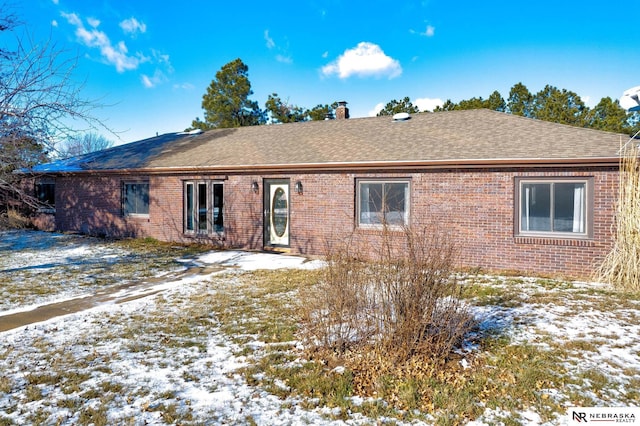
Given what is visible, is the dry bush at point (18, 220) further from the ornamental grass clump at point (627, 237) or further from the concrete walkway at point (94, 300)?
the ornamental grass clump at point (627, 237)

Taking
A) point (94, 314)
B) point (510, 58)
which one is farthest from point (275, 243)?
point (510, 58)

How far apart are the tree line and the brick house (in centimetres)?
1330

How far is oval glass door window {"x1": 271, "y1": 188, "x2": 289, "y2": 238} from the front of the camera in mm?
11641

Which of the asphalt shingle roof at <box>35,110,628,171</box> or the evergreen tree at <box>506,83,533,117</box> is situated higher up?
the evergreen tree at <box>506,83,533,117</box>

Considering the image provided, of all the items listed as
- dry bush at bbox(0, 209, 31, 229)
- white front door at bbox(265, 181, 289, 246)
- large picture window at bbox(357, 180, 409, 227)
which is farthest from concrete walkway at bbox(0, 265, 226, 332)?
dry bush at bbox(0, 209, 31, 229)

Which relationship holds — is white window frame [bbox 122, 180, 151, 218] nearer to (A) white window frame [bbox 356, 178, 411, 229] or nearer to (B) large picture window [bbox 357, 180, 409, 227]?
(A) white window frame [bbox 356, 178, 411, 229]

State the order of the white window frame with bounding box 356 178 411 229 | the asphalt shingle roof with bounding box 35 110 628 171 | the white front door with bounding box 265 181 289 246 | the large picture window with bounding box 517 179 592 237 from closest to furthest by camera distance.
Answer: the large picture window with bounding box 517 179 592 237 < the asphalt shingle roof with bounding box 35 110 628 171 < the white window frame with bounding box 356 178 411 229 < the white front door with bounding box 265 181 289 246

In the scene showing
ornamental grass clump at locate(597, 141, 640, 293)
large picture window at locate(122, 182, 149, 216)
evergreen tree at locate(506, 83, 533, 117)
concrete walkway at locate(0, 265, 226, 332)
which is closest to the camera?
concrete walkway at locate(0, 265, 226, 332)

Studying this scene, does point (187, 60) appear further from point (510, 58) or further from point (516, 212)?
point (516, 212)

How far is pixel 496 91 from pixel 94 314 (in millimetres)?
26811

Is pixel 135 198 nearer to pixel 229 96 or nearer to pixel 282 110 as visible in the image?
pixel 229 96

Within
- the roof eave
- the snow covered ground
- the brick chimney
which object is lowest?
the snow covered ground

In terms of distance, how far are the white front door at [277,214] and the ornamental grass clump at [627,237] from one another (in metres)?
7.82

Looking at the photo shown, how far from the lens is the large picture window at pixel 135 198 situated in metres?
13.9
